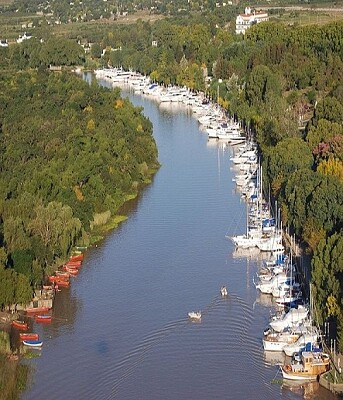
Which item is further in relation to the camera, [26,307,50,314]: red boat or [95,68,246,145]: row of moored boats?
[95,68,246,145]: row of moored boats

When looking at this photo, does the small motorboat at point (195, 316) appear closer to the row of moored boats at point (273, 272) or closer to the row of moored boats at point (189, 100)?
the row of moored boats at point (273, 272)

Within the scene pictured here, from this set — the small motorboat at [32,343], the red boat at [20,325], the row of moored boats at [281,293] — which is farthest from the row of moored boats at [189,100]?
the small motorboat at [32,343]

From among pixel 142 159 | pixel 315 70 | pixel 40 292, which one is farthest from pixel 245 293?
pixel 315 70

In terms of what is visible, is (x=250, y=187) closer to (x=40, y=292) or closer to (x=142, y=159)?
(x=142, y=159)

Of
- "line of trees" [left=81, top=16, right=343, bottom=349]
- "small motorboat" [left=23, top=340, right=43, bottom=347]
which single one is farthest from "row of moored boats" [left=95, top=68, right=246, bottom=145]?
"small motorboat" [left=23, top=340, right=43, bottom=347]

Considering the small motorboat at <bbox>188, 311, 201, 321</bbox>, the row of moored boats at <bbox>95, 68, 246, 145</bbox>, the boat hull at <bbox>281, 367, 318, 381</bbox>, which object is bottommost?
the row of moored boats at <bbox>95, 68, 246, 145</bbox>

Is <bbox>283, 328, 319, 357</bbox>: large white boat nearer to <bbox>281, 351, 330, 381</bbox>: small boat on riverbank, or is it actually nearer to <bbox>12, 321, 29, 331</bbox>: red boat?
<bbox>281, 351, 330, 381</bbox>: small boat on riverbank

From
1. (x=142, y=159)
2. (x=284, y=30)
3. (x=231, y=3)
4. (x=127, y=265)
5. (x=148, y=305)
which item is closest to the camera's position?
(x=148, y=305)
